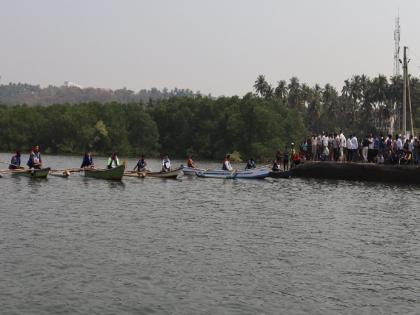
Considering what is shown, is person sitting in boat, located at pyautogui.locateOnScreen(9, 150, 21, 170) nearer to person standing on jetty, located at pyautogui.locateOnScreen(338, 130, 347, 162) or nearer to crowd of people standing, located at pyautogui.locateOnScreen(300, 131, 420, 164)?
crowd of people standing, located at pyautogui.locateOnScreen(300, 131, 420, 164)

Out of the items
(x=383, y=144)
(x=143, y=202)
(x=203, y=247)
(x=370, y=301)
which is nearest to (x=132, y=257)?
(x=203, y=247)

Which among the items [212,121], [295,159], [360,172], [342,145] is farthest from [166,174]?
[212,121]

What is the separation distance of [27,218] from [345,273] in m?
15.0

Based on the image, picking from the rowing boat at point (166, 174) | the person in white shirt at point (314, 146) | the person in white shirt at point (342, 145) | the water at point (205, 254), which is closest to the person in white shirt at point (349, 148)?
the person in white shirt at point (342, 145)

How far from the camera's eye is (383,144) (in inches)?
1875

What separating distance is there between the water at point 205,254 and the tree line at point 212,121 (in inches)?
3181

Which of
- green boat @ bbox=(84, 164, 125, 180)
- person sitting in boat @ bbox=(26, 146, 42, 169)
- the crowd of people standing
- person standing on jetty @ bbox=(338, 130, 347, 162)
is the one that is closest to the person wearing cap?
the crowd of people standing

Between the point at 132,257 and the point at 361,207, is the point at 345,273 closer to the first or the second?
the point at 132,257

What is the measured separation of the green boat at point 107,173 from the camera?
45812mm

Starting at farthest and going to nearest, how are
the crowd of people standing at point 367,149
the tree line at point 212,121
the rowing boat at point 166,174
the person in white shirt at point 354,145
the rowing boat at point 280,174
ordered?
the tree line at point 212,121 → the rowing boat at point 280,174 → the rowing boat at point 166,174 → the person in white shirt at point 354,145 → the crowd of people standing at point 367,149

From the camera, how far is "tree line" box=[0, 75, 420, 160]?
395ft

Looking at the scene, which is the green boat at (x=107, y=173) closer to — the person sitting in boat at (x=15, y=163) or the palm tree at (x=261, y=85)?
the person sitting in boat at (x=15, y=163)

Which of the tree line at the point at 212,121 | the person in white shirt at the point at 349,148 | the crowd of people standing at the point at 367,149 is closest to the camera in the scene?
the crowd of people standing at the point at 367,149

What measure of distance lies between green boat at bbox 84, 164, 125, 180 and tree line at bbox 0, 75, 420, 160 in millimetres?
68167
